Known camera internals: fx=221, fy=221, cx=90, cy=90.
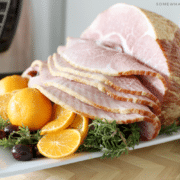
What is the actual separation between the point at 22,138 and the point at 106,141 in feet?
0.89

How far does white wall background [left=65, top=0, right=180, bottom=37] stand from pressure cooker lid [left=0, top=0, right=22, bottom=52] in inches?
18.7

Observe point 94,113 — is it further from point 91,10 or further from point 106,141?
point 91,10

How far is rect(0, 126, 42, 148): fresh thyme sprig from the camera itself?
27.8 inches

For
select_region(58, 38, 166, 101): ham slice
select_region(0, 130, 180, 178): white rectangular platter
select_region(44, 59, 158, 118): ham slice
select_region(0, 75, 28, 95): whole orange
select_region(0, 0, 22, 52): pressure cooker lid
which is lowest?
select_region(0, 130, 180, 178): white rectangular platter

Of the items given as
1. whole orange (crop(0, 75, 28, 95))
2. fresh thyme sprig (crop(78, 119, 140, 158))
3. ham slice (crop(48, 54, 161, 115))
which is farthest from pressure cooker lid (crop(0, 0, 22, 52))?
fresh thyme sprig (crop(78, 119, 140, 158))

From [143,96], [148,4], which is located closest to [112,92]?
[143,96]

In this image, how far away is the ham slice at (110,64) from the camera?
0.82 m

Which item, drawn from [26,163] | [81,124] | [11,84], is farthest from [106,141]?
[11,84]

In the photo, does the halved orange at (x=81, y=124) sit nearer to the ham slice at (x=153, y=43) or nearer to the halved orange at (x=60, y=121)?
the halved orange at (x=60, y=121)

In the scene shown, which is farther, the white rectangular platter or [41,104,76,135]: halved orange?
[41,104,76,135]: halved orange

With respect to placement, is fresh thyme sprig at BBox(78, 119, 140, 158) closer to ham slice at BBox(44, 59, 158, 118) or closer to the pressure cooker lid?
ham slice at BBox(44, 59, 158, 118)

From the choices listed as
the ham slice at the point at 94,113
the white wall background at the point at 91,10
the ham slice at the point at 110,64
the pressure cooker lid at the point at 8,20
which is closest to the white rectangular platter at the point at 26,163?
the ham slice at the point at 94,113

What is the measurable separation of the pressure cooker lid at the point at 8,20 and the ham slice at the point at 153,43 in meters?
0.93

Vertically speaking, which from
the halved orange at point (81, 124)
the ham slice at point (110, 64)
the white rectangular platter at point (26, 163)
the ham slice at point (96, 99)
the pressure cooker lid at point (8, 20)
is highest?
the pressure cooker lid at point (8, 20)
